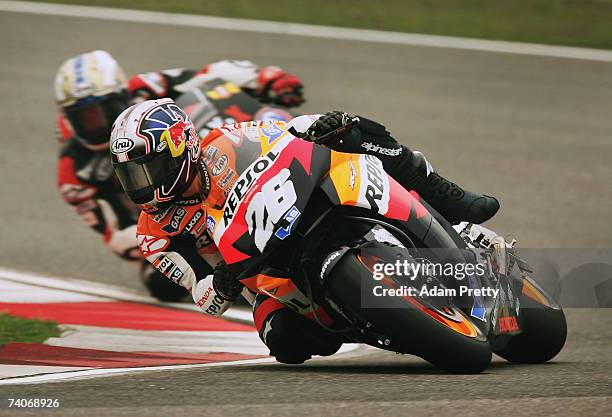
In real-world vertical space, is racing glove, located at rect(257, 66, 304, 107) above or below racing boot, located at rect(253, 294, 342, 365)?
above

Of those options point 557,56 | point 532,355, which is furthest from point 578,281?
point 557,56

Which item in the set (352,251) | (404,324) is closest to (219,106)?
(352,251)

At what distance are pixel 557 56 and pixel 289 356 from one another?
7.34m

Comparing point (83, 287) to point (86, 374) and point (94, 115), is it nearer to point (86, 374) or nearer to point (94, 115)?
point (94, 115)

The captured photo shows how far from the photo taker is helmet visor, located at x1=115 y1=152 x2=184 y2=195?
18.4ft

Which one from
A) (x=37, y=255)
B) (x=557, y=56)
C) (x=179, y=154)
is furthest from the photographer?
(x=557, y=56)

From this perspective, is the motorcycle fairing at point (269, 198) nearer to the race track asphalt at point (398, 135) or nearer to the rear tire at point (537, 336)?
the race track asphalt at point (398, 135)

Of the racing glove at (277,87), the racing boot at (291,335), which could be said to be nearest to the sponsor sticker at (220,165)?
the racing boot at (291,335)

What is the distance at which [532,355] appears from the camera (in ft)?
19.3

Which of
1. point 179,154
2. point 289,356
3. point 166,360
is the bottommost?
point 166,360

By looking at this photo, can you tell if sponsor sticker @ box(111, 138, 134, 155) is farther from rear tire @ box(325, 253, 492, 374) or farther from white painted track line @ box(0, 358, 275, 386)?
rear tire @ box(325, 253, 492, 374)

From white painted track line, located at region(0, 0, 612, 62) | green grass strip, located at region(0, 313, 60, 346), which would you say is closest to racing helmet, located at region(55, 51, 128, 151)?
green grass strip, located at region(0, 313, 60, 346)

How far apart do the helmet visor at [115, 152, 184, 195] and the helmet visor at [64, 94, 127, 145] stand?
2.81 meters

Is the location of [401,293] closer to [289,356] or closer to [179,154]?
[289,356]
